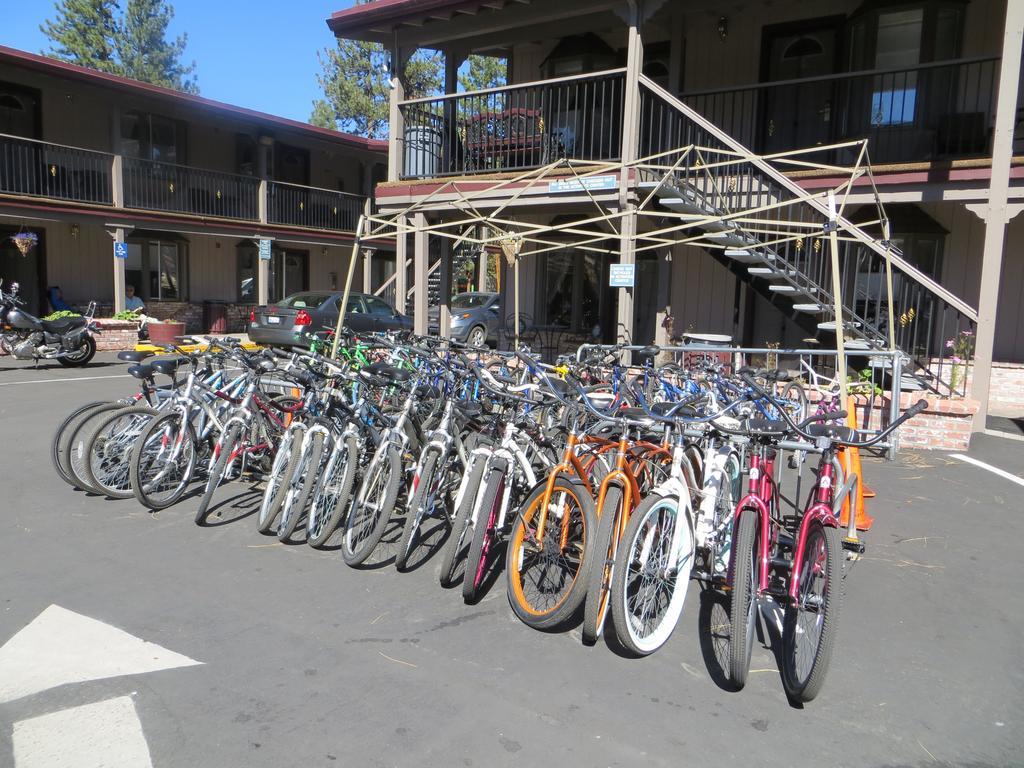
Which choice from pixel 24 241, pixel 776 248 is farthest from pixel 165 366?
pixel 24 241

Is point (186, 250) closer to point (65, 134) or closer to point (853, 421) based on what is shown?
point (65, 134)

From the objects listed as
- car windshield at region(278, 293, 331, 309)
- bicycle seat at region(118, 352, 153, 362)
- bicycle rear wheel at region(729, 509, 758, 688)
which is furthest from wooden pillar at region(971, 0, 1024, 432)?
car windshield at region(278, 293, 331, 309)

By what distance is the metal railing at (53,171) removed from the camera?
16.3 m

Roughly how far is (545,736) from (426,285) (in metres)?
9.58

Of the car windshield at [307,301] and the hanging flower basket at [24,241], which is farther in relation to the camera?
the hanging flower basket at [24,241]

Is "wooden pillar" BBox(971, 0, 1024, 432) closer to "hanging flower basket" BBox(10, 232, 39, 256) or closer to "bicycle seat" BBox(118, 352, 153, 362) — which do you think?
"bicycle seat" BBox(118, 352, 153, 362)

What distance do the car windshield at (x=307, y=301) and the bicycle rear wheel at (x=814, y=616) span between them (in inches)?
501

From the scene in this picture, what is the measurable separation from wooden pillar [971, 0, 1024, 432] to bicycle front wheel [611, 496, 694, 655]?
657cm

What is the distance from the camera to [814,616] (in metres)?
3.42

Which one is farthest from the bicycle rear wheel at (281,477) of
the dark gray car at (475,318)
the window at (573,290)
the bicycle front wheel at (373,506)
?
the dark gray car at (475,318)

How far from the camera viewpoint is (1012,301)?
10609 millimetres

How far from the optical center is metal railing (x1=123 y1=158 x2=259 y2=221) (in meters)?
18.6

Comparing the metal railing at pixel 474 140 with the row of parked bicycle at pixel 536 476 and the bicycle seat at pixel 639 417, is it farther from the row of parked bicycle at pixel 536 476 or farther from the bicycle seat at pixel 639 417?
the bicycle seat at pixel 639 417

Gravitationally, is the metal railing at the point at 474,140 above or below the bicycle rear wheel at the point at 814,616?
above
